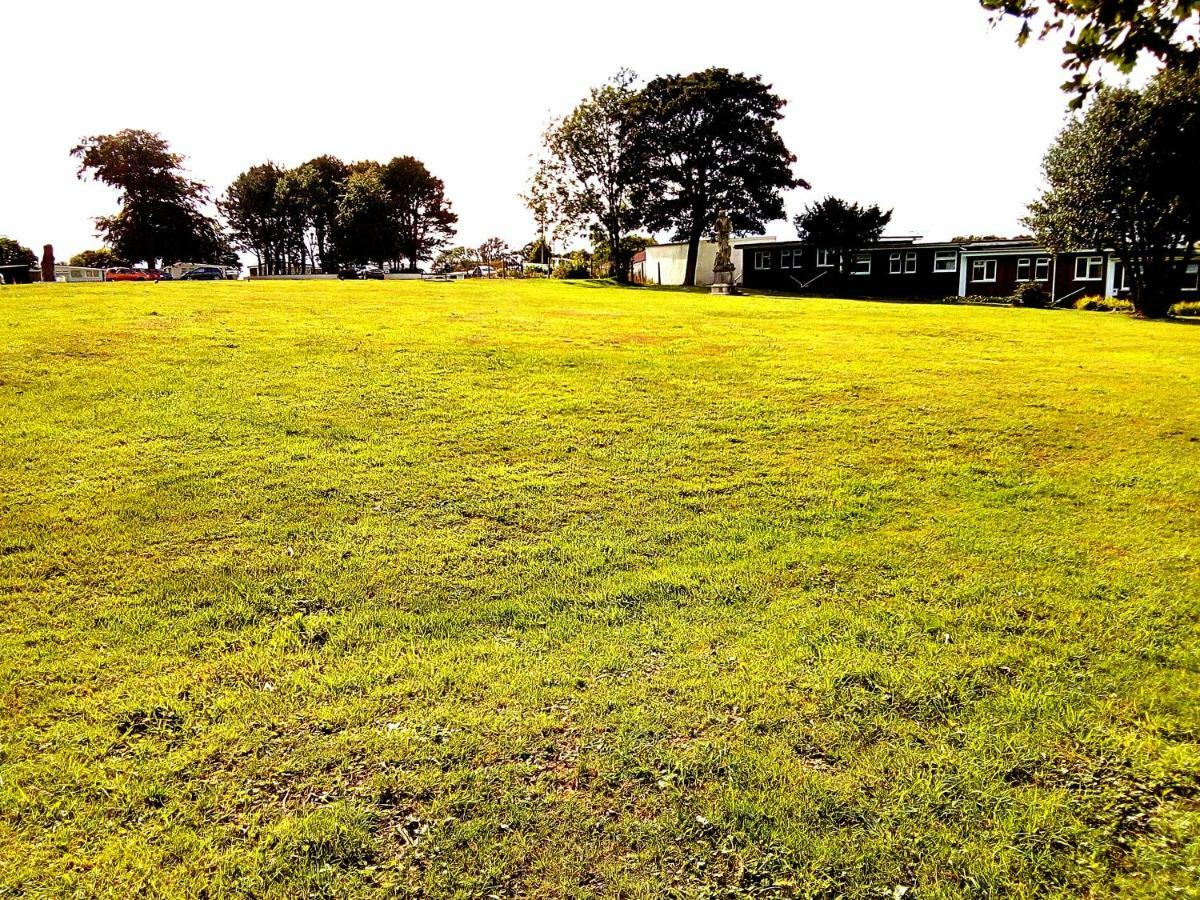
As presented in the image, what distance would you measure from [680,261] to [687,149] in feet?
38.2

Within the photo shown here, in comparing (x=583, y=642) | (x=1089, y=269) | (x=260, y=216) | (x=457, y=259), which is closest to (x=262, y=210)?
(x=260, y=216)

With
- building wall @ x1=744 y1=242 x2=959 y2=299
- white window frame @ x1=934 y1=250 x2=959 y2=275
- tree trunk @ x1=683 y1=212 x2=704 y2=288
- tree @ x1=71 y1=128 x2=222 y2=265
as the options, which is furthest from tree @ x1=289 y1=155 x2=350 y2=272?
white window frame @ x1=934 y1=250 x2=959 y2=275

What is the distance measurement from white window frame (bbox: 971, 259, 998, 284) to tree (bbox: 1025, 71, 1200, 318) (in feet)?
49.7

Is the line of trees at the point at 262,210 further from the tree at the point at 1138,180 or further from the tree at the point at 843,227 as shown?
the tree at the point at 1138,180

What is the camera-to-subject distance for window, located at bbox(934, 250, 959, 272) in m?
48.2

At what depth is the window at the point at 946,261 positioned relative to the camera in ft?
158

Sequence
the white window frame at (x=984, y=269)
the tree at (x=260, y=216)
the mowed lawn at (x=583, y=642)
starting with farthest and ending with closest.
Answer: the tree at (x=260, y=216), the white window frame at (x=984, y=269), the mowed lawn at (x=583, y=642)

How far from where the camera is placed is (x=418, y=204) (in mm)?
81688

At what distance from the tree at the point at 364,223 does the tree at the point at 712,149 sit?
956 inches

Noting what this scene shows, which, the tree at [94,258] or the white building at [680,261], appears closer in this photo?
the white building at [680,261]

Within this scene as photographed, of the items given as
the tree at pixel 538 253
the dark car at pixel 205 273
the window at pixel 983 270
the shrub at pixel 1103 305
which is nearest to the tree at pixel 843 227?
the window at pixel 983 270

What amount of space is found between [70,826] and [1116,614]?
6.73 metres

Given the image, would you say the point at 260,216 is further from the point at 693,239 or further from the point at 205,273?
the point at 693,239

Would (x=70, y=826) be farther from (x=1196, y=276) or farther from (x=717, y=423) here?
(x=1196, y=276)
